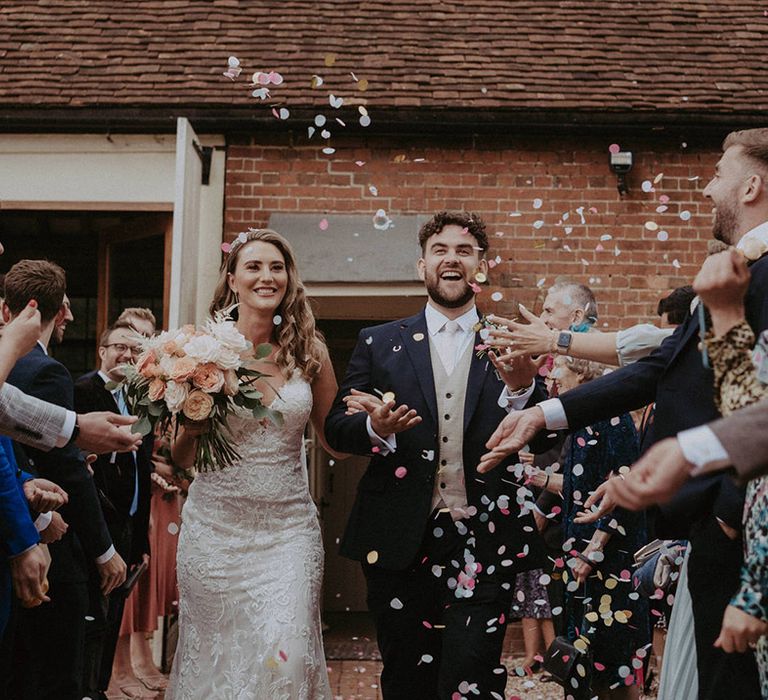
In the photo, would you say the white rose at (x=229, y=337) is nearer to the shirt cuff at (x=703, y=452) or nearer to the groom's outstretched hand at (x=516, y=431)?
the groom's outstretched hand at (x=516, y=431)

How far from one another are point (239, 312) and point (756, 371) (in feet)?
9.91

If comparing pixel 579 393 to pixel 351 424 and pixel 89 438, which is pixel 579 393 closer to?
pixel 351 424

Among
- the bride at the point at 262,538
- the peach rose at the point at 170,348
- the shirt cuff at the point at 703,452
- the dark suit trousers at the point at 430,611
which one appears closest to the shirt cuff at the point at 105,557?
the bride at the point at 262,538

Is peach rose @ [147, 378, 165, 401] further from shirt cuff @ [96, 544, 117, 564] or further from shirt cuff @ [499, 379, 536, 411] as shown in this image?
shirt cuff @ [499, 379, 536, 411]

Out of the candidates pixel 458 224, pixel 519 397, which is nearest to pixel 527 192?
pixel 458 224

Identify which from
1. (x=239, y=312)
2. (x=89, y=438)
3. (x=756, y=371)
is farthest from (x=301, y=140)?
(x=756, y=371)

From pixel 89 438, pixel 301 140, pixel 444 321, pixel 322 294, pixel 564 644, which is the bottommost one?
pixel 564 644

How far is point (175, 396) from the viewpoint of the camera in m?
4.46

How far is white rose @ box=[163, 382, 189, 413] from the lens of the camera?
445 cm

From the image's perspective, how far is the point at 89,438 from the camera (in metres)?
4.19

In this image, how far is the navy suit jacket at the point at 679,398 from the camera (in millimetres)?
3104

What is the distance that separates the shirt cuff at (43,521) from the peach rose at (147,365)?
0.67 meters

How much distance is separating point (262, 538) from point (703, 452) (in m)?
2.81

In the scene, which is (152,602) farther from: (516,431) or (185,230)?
(516,431)
